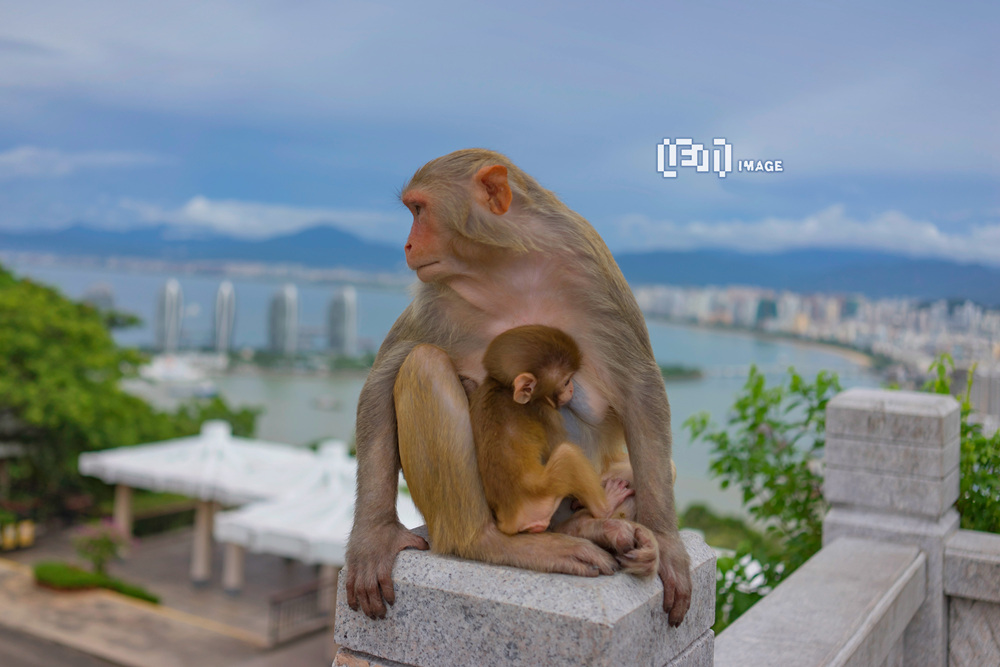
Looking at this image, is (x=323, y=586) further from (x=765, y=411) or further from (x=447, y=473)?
(x=447, y=473)

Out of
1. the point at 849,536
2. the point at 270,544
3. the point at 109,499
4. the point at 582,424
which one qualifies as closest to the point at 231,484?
the point at 270,544

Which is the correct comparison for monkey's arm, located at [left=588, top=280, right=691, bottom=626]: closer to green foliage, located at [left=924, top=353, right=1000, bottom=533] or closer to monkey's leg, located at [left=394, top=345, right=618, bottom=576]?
monkey's leg, located at [left=394, top=345, right=618, bottom=576]

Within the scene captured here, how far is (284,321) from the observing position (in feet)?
178

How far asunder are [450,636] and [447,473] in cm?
33

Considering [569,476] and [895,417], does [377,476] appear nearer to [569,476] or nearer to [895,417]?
[569,476]

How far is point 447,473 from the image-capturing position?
72.2 inches

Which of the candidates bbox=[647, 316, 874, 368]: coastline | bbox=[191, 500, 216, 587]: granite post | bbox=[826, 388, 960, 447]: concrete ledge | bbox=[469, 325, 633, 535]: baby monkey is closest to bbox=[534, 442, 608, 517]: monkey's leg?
bbox=[469, 325, 633, 535]: baby monkey

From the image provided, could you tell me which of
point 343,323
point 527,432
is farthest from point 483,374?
point 343,323

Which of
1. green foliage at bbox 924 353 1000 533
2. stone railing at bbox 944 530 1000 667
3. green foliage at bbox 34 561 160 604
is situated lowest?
green foliage at bbox 34 561 160 604

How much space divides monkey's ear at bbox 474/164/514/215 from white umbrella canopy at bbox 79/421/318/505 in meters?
13.6

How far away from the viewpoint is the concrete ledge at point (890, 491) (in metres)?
3.84

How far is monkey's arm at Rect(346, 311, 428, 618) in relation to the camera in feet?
6.28

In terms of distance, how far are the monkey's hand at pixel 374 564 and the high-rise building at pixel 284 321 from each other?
171 feet

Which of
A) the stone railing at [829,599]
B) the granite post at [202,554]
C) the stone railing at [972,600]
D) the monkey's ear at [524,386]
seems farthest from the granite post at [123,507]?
the monkey's ear at [524,386]
